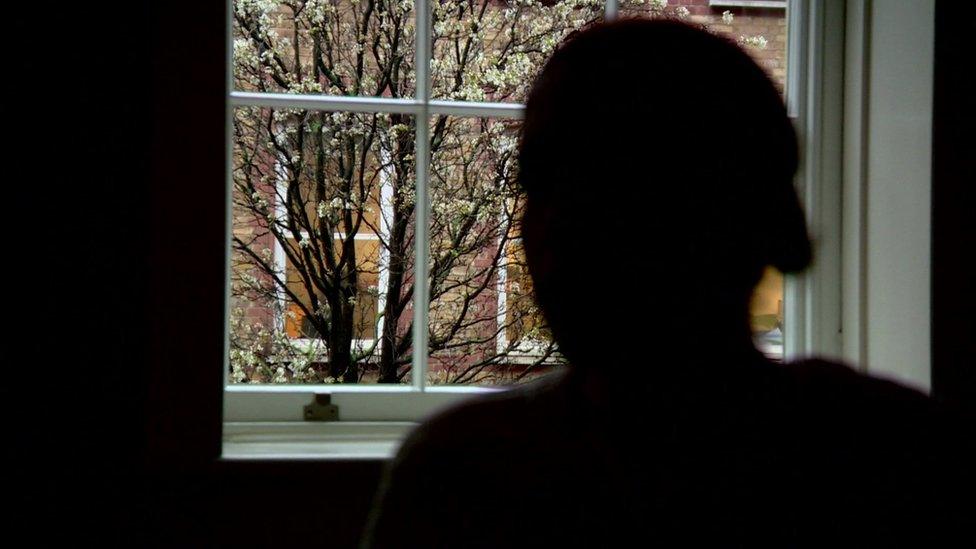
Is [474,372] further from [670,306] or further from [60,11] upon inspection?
[670,306]

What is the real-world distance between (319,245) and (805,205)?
1.13 m

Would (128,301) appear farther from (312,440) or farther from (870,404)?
(870,404)

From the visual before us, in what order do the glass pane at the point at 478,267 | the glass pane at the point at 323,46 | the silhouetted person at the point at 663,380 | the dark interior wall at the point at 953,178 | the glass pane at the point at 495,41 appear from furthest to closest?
the glass pane at the point at 478,267 < the glass pane at the point at 495,41 < the glass pane at the point at 323,46 < the dark interior wall at the point at 953,178 < the silhouetted person at the point at 663,380

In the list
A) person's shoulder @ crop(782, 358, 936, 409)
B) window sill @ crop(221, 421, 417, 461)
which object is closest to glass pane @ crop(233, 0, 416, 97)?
window sill @ crop(221, 421, 417, 461)

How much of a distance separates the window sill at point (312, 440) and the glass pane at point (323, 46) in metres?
0.90

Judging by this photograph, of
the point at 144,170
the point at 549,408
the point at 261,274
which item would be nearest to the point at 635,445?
the point at 549,408

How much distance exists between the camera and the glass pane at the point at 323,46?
5.83ft

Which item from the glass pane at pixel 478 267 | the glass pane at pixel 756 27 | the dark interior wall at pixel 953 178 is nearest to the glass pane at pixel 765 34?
the glass pane at pixel 756 27

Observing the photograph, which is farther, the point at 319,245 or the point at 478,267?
the point at 478,267

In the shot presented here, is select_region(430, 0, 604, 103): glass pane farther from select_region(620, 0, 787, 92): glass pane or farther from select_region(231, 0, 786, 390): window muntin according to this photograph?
select_region(620, 0, 787, 92): glass pane

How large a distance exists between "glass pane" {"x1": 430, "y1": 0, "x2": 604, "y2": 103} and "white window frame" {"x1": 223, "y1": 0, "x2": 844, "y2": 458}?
0.70m

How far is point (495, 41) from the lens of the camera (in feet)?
7.18

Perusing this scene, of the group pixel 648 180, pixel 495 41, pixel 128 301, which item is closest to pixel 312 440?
pixel 128 301

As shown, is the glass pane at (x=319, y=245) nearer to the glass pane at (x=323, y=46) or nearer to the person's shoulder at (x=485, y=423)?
the glass pane at (x=323, y=46)
